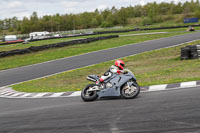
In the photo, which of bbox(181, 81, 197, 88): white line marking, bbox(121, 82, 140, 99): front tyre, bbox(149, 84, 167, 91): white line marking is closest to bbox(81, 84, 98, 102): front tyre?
bbox(121, 82, 140, 99): front tyre

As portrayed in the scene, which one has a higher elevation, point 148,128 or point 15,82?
point 148,128

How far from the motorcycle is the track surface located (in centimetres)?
41

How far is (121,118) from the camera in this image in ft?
23.3

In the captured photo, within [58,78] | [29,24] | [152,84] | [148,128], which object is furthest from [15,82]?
[29,24]

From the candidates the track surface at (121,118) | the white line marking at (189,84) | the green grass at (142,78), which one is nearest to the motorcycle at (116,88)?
the track surface at (121,118)

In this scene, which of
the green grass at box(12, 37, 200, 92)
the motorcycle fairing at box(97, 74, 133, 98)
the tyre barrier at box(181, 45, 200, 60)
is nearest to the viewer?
the motorcycle fairing at box(97, 74, 133, 98)

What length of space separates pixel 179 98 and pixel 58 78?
11.1 meters

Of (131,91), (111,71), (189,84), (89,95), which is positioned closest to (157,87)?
(189,84)

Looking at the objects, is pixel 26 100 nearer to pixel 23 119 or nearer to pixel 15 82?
pixel 23 119

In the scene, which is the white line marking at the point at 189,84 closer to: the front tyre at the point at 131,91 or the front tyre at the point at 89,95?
the front tyre at the point at 131,91

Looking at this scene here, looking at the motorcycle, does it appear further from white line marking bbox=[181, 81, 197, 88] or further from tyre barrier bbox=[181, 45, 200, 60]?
tyre barrier bbox=[181, 45, 200, 60]

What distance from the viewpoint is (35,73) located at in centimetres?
2188

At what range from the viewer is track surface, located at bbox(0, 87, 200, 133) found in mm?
6152

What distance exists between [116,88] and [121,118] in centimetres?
295
